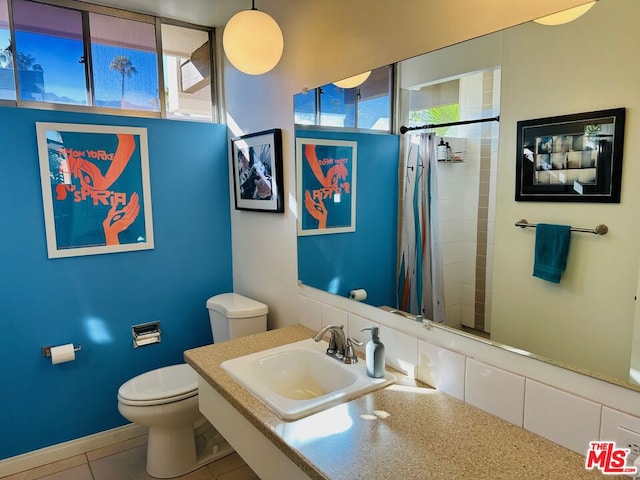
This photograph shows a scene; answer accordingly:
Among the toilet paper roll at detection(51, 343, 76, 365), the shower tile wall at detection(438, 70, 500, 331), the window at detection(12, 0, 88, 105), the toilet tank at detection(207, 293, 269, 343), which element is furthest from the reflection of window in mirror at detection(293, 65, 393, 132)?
the toilet paper roll at detection(51, 343, 76, 365)

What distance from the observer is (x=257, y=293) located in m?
2.71

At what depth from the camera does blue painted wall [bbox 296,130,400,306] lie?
67.9 inches

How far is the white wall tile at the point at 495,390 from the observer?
127 centimetres

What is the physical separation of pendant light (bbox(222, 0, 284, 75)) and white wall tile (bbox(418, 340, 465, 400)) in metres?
1.33

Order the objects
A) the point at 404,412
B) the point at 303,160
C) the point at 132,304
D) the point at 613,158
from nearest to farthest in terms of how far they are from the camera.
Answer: the point at 613,158 → the point at 404,412 → the point at 303,160 → the point at 132,304

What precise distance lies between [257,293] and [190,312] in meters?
0.53

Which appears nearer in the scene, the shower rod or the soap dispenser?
the shower rod

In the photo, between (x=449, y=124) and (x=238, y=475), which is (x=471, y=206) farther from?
(x=238, y=475)

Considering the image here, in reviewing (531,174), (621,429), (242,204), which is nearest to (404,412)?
(621,429)

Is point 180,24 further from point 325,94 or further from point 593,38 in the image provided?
point 593,38

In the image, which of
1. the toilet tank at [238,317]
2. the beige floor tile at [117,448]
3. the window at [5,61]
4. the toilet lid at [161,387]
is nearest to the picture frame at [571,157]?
the toilet tank at [238,317]

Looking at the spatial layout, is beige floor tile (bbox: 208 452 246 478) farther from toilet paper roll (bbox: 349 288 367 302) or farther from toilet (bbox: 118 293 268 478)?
toilet paper roll (bbox: 349 288 367 302)

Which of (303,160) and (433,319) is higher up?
(303,160)

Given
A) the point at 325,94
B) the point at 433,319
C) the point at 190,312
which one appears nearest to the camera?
the point at 433,319
